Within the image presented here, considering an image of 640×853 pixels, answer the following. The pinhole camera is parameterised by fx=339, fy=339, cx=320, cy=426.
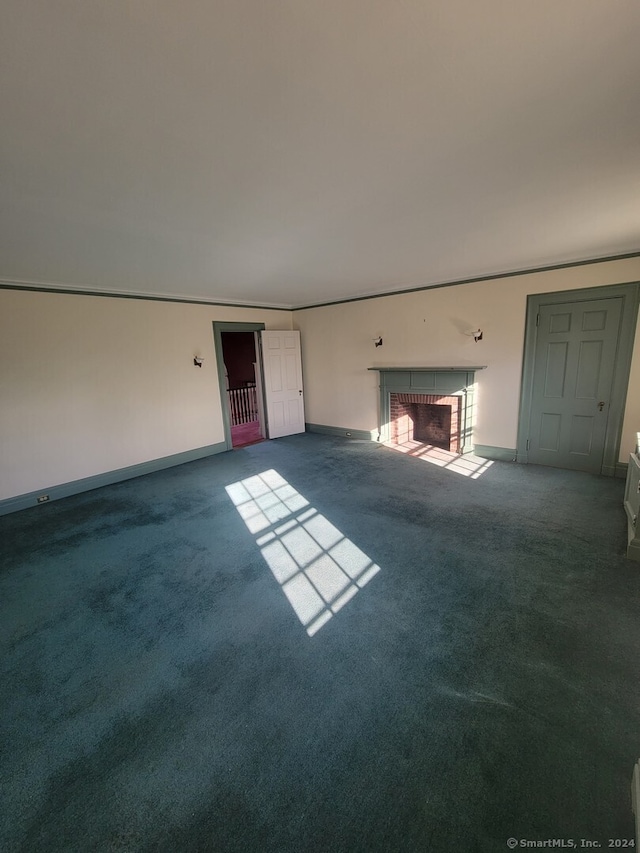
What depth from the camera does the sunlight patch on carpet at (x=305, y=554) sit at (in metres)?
2.43

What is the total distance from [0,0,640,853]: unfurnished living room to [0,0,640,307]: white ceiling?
0.05 feet

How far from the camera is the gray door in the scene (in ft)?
13.6

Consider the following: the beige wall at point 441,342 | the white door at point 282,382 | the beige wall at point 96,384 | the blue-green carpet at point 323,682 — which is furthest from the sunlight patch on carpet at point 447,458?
the beige wall at point 96,384

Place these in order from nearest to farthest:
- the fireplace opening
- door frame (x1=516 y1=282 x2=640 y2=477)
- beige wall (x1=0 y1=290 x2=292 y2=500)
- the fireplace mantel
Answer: door frame (x1=516 y1=282 x2=640 y2=477) → beige wall (x1=0 y1=290 x2=292 y2=500) → the fireplace mantel → the fireplace opening

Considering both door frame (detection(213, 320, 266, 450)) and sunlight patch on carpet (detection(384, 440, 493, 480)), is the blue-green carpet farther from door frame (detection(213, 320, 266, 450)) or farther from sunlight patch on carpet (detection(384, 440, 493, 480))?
door frame (detection(213, 320, 266, 450))

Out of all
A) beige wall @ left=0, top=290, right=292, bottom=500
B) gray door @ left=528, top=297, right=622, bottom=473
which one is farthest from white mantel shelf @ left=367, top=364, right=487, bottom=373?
beige wall @ left=0, top=290, right=292, bottom=500

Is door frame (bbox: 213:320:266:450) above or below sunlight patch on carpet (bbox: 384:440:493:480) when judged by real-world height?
above

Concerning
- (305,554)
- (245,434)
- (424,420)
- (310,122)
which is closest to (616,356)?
(424,420)

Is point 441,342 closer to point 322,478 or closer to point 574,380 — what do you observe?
point 574,380

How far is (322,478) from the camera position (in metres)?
4.77

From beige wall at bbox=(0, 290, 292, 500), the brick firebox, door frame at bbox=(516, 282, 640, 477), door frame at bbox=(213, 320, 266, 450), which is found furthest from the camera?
door frame at bbox=(213, 320, 266, 450)

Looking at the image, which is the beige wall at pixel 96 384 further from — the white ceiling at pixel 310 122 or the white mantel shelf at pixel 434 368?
the white mantel shelf at pixel 434 368

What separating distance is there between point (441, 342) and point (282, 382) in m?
3.17

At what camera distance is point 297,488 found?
4453mm
